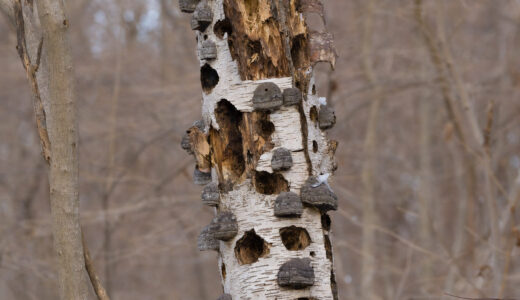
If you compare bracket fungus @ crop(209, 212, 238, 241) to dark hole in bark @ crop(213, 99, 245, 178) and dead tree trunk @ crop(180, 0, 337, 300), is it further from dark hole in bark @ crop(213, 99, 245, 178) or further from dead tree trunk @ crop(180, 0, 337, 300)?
dark hole in bark @ crop(213, 99, 245, 178)

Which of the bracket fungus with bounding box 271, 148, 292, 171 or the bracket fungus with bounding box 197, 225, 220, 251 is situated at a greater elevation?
the bracket fungus with bounding box 271, 148, 292, 171

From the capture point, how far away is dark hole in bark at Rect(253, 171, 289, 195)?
8.21 feet

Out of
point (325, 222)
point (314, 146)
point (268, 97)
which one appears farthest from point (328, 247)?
point (268, 97)

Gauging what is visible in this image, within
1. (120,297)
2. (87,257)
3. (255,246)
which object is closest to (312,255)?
(255,246)

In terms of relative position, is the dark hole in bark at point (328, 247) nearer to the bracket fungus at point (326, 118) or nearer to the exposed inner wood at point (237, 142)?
the exposed inner wood at point (237, 142)

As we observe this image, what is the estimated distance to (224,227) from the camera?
2.45 m

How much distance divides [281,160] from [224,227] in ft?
0.99

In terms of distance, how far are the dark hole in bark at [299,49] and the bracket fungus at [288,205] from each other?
1.77 feet

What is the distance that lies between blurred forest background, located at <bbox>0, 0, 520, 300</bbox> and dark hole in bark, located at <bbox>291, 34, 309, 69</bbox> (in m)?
3.67

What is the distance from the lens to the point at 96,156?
29.7 feet

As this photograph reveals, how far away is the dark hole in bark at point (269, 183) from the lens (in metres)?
2.50

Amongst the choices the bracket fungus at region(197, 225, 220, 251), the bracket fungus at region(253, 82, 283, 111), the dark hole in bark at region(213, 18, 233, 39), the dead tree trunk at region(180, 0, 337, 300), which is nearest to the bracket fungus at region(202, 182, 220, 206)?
the dead tree trunk at region(180, 0, 337, 300)

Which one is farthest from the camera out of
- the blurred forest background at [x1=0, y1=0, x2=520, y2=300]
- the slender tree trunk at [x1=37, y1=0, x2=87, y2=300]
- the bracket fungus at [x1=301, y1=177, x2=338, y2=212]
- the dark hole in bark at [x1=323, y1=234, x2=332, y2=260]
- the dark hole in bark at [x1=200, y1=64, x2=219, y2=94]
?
the blurred forest background at [x1=0, y1=0, x2=520, y2=300]

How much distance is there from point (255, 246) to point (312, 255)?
0.20 meters
